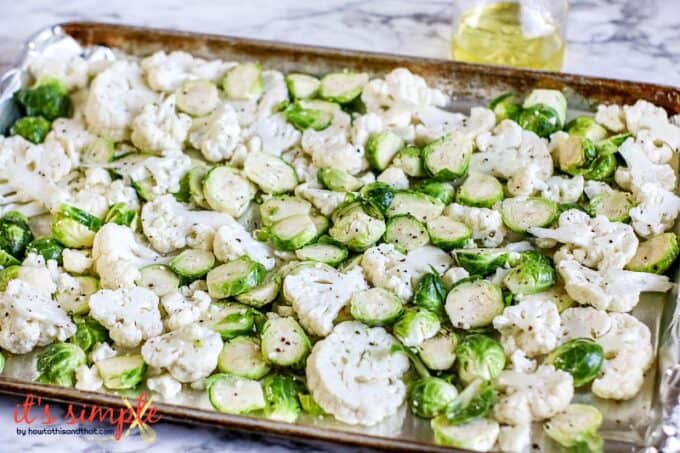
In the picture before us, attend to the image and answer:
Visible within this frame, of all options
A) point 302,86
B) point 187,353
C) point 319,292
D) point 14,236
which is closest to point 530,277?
point 319,292

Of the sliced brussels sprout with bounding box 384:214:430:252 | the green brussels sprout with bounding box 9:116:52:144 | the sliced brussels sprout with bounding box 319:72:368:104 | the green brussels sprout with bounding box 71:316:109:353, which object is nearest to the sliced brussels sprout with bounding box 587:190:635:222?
the sliced brussels sprout with bounding box 384:214:430:252

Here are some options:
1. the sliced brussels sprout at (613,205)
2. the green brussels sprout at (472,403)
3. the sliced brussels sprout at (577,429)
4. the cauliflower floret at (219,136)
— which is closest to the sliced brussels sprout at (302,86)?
the cauliflower floret at (219,136)

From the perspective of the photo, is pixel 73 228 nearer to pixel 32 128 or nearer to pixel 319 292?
pixel 32 128

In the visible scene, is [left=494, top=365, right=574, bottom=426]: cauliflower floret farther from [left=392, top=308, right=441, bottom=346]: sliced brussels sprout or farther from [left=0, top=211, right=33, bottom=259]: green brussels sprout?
[left=0, top=211, right=33, bottom=259]: green brussels sprout

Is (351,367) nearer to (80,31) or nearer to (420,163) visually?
(420,163)

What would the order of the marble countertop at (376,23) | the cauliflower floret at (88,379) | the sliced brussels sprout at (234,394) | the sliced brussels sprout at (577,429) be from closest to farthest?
the sliced brussels sprout at (577,429) < the sliced brussels sprout at (234,394) < the cauliflower floret at (88,379) < the marble countertop at (376,23)

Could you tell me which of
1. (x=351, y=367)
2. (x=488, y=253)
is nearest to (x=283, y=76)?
(x=488, y=253)

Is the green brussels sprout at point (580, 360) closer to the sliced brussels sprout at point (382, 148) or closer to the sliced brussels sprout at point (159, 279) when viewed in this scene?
the sliced brussels sprout at point (382, 148)
